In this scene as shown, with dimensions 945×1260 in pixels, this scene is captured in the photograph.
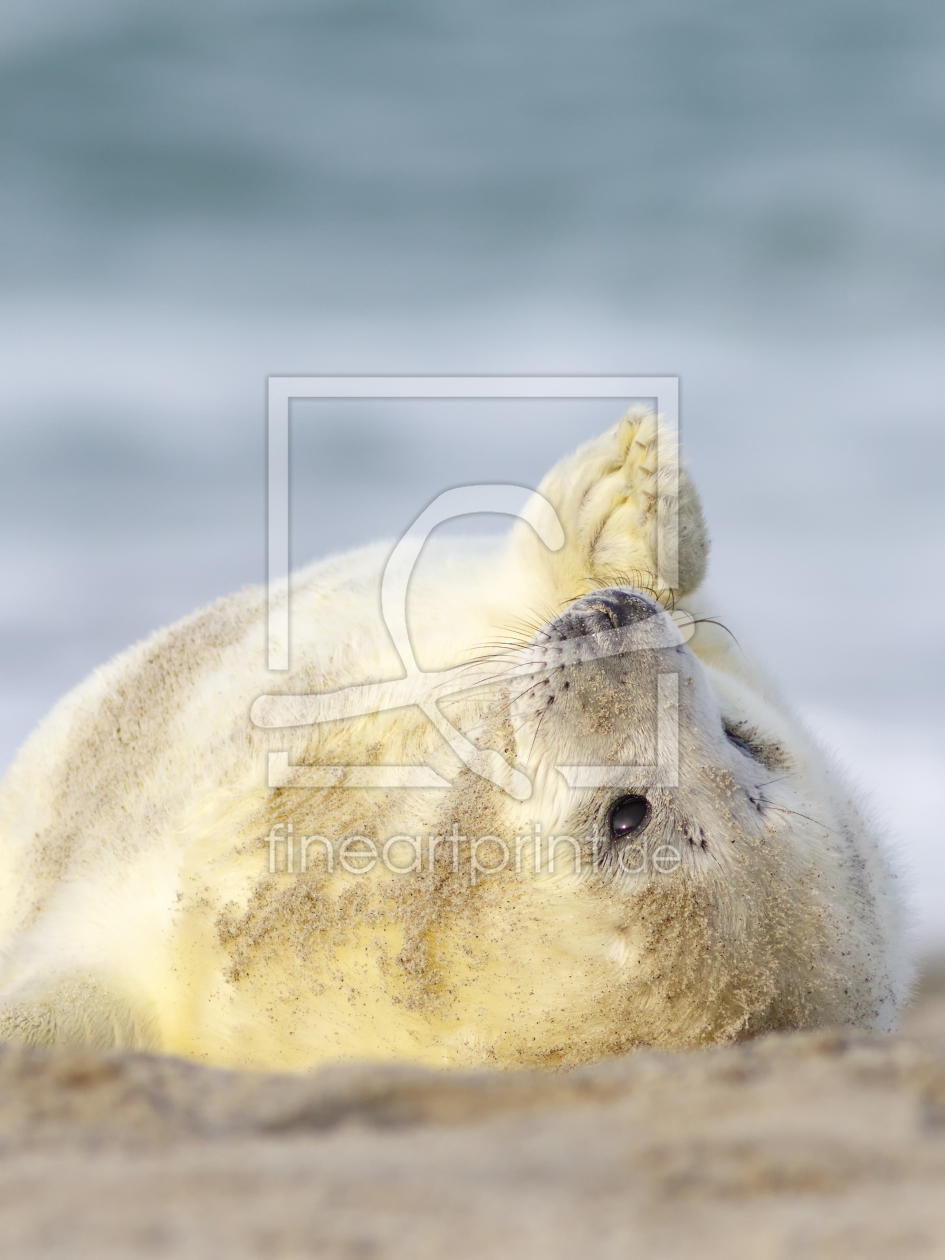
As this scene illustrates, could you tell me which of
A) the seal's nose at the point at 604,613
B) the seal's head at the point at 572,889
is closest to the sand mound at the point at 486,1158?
the seal's head at the point at 572,889

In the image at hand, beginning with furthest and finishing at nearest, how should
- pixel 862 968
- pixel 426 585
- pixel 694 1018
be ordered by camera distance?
1. pixel 426 585
2. pixel 862 968
3. pixel 694 1018

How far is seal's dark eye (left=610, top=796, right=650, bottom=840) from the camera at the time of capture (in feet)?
8.12

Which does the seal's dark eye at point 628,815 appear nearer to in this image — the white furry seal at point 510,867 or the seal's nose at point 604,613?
the white furry seal at point 510,867

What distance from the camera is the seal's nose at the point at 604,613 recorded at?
8.32ft

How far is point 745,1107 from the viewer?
134cm

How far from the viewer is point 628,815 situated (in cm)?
248

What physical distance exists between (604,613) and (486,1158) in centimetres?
147

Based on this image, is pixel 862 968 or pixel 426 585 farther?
pixel 426 585

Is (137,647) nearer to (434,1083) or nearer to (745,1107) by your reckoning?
(434,1083)

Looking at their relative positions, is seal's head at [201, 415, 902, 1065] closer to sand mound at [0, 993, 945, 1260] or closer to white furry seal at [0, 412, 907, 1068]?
white furry seal at [0, 412, 907, 1068]

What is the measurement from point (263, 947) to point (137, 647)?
1.64m

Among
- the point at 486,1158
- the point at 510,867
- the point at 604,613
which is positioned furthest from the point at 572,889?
the point at 486,1158

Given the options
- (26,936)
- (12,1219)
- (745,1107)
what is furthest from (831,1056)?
(26,936)

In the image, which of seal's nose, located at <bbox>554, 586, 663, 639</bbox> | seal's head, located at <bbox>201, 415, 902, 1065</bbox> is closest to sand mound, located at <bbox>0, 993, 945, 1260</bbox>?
seal's head, located at <bbox>201, 415, 902, 1065</bbox>
